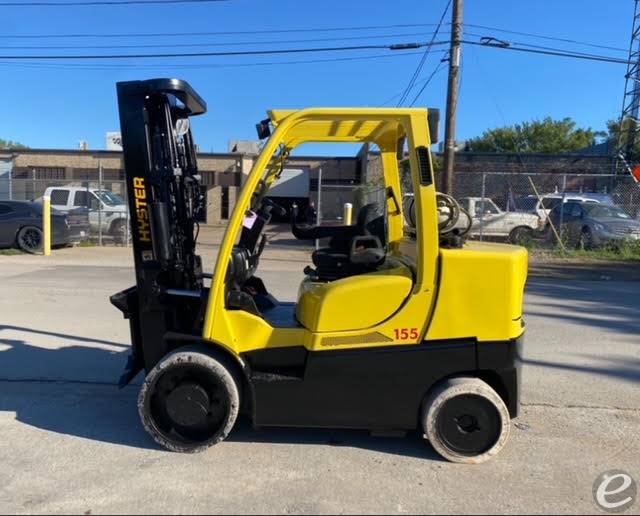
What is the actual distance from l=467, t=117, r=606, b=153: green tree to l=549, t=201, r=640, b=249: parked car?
37877mm

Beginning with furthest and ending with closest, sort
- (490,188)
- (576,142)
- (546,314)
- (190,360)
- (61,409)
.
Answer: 1. (576,142)
2. (490,188)
3. (546,314)
4. (61,409)
5. (190,360)

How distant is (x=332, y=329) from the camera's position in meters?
3.44

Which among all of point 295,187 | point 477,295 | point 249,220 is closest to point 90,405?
point 249,220

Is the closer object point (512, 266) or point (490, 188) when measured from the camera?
point (512, 266)

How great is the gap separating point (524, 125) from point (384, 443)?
186 feet

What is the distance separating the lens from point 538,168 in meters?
30.0

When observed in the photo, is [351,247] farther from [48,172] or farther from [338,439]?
[48,172]

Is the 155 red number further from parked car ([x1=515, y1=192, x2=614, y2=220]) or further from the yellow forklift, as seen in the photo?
parked car ([x1=515, y1=192, x2=614, y2=220])

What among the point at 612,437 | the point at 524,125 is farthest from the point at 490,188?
the point at 524,125

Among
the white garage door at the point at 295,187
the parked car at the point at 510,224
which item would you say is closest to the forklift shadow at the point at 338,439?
the parked car at the point at 510,224

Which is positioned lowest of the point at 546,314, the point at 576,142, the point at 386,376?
the point at 546,314

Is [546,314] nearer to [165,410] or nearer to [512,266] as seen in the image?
[512,266]

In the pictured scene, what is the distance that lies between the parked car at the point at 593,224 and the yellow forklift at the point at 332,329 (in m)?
14.1

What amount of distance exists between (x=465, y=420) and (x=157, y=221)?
2370mm
